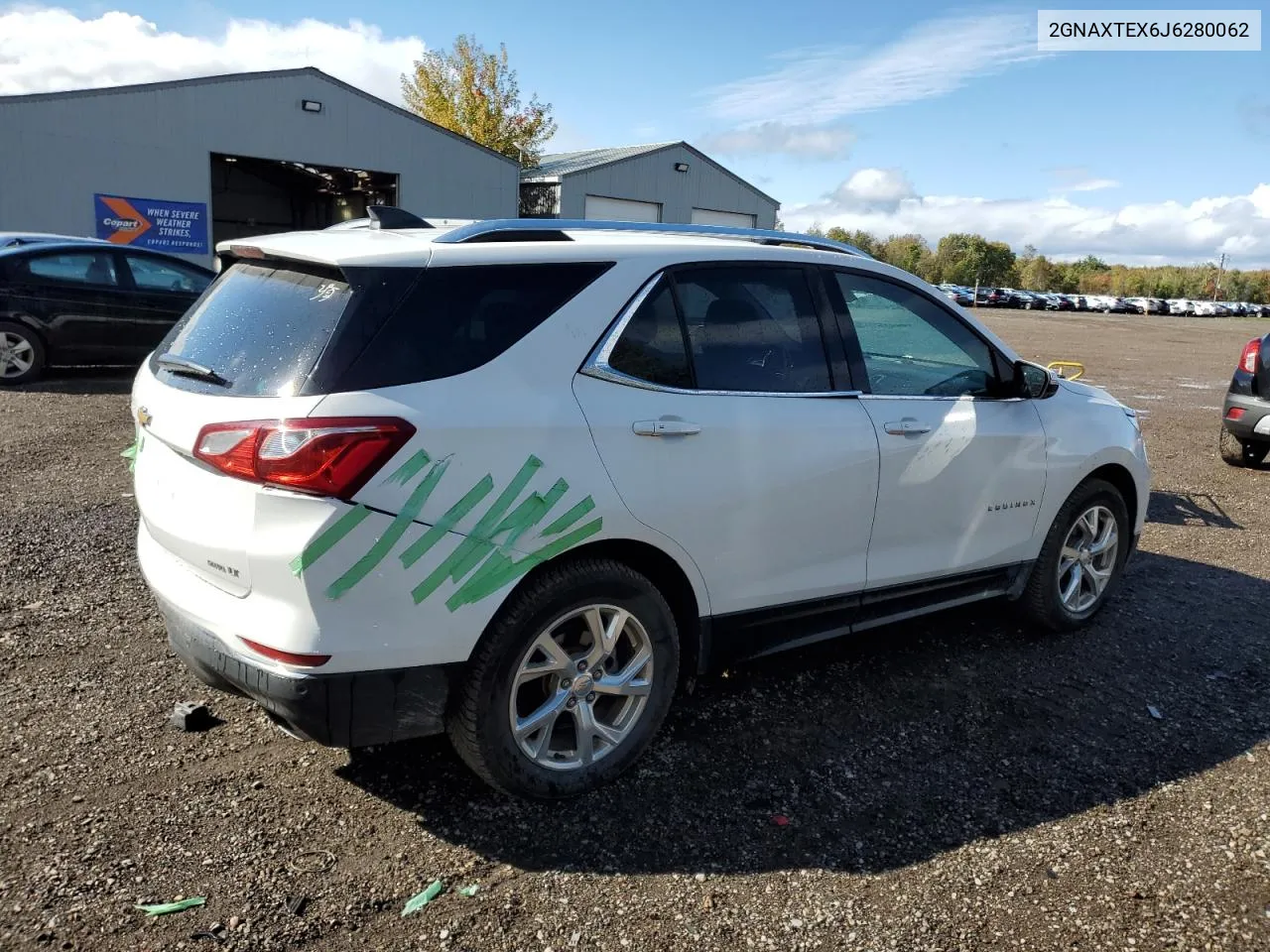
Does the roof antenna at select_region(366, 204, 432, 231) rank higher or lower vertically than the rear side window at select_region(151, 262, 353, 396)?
higher

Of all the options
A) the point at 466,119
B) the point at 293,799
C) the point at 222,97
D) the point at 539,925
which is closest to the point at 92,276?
the point at 293,799

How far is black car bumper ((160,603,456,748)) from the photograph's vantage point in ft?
8.90

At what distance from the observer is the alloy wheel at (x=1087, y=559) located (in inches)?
191

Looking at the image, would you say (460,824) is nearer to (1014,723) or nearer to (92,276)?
(1014,723)

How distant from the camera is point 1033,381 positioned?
4.45 metres

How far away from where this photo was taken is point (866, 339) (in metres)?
3.94

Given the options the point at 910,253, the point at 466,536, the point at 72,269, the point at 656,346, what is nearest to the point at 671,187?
the point at 72,269

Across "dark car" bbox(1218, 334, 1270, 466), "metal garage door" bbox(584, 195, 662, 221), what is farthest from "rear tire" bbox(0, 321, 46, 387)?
"metal garage door" bbox(584, 195, 662, 221)

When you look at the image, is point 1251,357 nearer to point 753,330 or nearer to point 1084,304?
point 753,330

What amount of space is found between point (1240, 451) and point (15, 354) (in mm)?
12815

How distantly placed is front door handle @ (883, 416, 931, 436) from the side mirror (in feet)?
2.41

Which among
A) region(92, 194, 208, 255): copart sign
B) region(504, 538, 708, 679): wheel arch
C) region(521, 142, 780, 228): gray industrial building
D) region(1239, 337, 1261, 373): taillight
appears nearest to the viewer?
region(504, 538, 708, 679): wheel arch

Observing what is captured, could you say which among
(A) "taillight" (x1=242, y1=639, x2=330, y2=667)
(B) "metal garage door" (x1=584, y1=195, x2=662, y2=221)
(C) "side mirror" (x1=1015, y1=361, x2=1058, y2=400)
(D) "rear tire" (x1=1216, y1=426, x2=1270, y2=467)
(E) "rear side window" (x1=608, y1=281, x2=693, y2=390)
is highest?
(B) "metal garage door" (x1=584, y1=195, x2=662, y2=221)

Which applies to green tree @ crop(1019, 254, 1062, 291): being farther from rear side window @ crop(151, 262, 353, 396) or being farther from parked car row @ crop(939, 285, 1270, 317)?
rear side window @ crop(151, 262, 353, 396)
